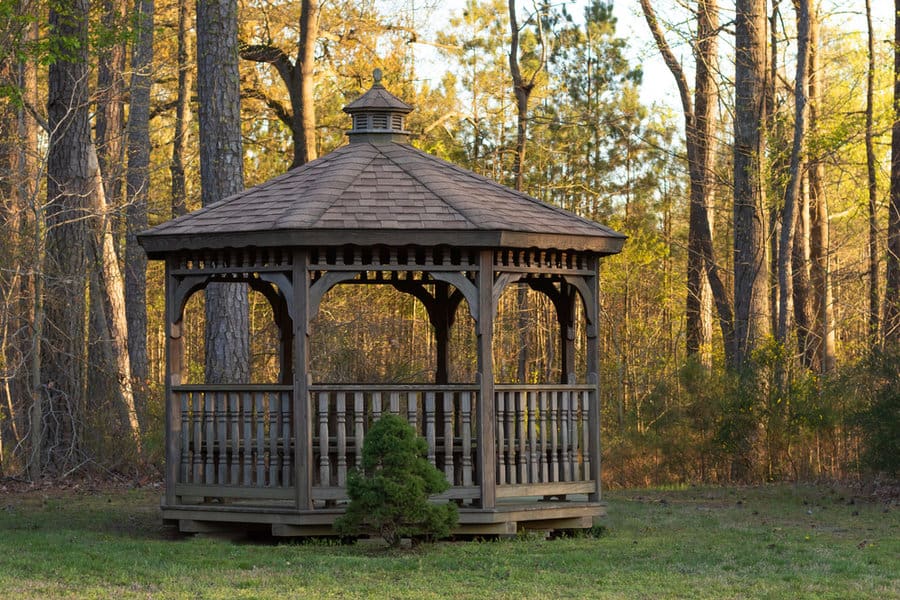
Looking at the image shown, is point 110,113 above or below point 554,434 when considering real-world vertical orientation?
above

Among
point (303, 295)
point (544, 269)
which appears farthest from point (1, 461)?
point (544, 269)

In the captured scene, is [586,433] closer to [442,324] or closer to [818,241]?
[442,324]

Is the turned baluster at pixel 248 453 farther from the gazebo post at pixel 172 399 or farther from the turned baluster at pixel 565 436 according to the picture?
the turned baluster at pixel 565 436

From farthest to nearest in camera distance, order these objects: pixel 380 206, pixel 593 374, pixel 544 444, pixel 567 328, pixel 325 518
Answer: pixel 567 328 < pixel 593 374 < pixel 544 444 < pixel 380 206 < pixel 325 518

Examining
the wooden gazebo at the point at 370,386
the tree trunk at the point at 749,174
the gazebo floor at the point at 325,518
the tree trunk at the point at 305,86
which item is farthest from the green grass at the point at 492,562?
the tree trunk at the point at 305,86

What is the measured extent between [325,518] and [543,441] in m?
2.04

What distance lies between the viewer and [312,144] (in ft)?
74.0

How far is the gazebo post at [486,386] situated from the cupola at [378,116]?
2293 millimetres

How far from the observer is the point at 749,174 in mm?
19484

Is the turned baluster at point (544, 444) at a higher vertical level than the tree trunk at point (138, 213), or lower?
lower

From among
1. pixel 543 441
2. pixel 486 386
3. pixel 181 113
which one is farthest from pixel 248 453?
pixel 181 113

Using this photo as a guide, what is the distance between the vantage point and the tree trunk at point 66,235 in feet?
53.0

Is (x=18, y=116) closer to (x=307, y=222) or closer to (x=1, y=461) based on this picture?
(x=1, y=461)

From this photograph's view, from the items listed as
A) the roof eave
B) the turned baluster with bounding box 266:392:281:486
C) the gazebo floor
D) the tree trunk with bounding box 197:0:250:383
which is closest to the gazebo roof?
the roof eave
